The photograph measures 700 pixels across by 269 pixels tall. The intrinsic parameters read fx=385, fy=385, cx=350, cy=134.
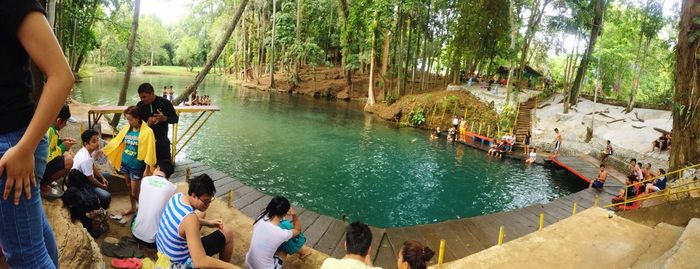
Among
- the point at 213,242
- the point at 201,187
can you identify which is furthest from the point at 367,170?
the point at 201,187

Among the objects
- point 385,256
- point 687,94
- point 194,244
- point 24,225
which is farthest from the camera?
point 687,94

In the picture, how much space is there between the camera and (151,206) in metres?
4.64

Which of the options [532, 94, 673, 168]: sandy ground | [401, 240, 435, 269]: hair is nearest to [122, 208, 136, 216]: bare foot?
[401, 240, 435, 269]: hair

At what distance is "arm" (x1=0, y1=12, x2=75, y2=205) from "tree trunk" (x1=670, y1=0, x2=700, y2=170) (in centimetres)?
1497

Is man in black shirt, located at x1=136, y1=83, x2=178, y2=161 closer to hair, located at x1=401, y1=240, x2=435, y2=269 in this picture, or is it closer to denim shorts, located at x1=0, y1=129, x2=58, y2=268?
hair, located at x1=401, y1=240, x2=435, y2=269

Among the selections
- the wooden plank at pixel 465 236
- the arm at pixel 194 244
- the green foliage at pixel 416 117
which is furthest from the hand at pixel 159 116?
the green foliage at pixel 416 117

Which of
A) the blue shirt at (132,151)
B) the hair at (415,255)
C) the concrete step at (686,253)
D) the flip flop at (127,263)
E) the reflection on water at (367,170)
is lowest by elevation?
the reflection on water at (367,170)

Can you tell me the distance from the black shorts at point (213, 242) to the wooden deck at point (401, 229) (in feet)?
9.79

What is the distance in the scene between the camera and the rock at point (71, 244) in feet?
10.5

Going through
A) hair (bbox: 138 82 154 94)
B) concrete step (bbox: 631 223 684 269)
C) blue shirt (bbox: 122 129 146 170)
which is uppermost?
hair (bbox: 138 82 154 94)

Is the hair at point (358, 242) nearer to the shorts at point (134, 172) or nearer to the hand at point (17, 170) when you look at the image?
the hand at point (17, 170)

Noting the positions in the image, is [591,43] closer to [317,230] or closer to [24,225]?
[317,230]

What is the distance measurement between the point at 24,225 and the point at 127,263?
2870mm

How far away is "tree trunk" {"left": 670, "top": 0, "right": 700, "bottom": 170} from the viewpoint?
1135cm
